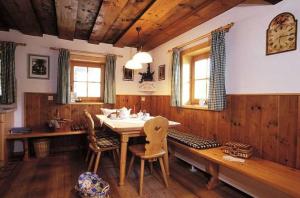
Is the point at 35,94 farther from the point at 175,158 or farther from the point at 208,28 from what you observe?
the point at 208,28

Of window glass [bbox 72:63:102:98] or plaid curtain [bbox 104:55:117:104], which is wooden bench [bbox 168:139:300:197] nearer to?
plaid curtain [bbox 104:55:117:104]

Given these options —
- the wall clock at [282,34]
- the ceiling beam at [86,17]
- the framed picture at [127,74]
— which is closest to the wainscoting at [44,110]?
the framed picture at [127,74]

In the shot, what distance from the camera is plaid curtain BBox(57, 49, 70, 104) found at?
3.33 meters

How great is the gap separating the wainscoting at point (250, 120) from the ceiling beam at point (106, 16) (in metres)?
1.48

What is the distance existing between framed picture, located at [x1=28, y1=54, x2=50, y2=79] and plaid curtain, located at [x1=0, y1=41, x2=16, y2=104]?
0.94 ft

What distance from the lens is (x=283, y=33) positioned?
5.72 feet

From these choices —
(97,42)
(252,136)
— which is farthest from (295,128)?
(97,42)

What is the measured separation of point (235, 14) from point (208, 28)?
44 centimetres

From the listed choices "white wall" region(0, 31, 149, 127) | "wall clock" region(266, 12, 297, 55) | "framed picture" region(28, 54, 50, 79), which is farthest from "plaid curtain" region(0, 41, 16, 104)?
"wall clock" region(266, 12, 297, 55)

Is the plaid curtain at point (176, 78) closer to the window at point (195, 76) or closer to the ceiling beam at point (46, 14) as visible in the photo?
the window at point (195, 76)

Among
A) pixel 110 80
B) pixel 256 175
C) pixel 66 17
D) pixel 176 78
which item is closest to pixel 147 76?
pixel 110 80

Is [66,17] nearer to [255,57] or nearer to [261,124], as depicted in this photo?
[255,57]

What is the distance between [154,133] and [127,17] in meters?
1.73

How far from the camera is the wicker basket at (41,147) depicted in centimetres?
306
